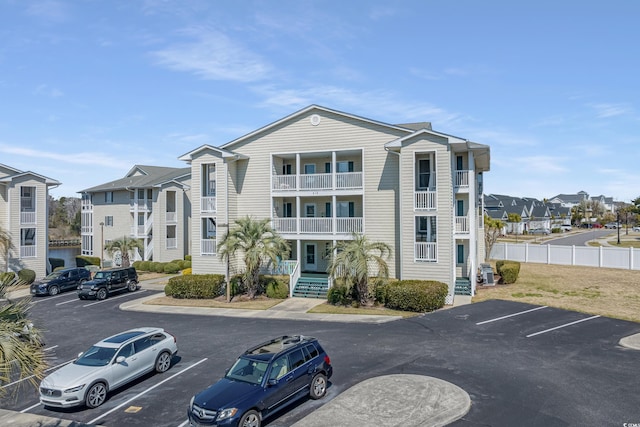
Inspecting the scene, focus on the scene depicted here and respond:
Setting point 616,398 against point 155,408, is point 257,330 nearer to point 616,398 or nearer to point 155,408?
point 155,408

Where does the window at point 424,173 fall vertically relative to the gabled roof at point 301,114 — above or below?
below

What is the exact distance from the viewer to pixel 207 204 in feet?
103

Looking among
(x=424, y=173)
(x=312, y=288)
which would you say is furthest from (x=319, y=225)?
(x=424, y=173)

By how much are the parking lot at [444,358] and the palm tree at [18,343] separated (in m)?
2.40

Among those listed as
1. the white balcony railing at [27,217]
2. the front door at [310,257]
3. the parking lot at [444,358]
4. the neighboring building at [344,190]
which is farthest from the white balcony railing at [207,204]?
the white balcony railing at [27,217]

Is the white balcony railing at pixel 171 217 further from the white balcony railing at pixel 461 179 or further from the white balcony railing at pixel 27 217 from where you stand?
the white balcony railing at pixel 461 179

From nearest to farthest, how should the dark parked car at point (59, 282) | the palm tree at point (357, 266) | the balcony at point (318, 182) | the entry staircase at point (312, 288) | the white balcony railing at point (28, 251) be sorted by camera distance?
the palm tree at point (357, 266) → the entry staircase at point (312, 288) → the balcony at point (318, 182) → the dark parked car at point (59, 282) → the white balcony railing at point (28, 251)

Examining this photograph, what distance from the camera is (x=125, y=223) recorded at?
4894 cm

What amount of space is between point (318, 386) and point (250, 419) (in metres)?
2.67

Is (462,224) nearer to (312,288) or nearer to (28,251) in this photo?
(312,288)

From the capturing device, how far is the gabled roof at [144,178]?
47.6 m

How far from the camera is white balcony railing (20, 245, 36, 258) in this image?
123 ft

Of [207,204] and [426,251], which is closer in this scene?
[426,251]

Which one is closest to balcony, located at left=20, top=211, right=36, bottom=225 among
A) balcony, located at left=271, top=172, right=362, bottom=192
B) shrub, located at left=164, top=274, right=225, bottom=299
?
shrub, located at left=164, top=274, right=225, bottom=299
